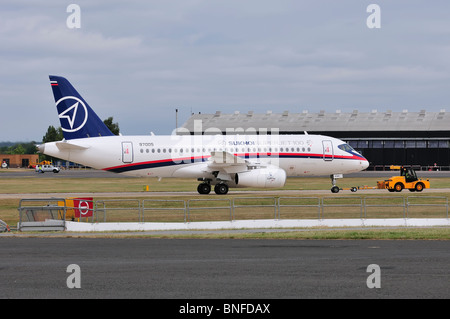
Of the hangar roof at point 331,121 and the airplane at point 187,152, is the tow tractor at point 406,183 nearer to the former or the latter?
the airplane at point 187,152

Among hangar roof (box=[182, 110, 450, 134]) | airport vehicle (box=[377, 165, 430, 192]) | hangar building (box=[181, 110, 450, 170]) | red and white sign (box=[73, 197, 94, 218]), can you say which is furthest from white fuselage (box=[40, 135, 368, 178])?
hangar roof (box=[182, 110, 450, 134])

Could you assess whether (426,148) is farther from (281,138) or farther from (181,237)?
(181,237)

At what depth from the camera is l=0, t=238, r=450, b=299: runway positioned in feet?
47.9

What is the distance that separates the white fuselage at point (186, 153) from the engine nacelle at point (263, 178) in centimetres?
252

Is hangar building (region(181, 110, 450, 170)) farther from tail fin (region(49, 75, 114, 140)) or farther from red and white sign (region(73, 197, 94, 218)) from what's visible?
red and white sign (region(73, 197, 94, 218))

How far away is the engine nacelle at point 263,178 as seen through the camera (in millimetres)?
46750

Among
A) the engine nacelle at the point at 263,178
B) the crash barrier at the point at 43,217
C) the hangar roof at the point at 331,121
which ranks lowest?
the crash barrier at the point at 43,217

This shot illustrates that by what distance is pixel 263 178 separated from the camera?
46812 mm

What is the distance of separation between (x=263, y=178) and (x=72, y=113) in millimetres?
13616

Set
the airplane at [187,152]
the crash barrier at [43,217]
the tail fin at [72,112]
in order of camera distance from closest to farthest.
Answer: the crash barrier at [43,217], the airplane at [187,152], the tail fin at [72,112]

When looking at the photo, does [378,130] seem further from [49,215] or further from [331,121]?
[49,215]

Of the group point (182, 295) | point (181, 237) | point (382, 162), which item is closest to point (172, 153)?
point (181, 237)

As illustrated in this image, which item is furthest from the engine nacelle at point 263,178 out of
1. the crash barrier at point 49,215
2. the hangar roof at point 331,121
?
the hangar roof at point 331,121

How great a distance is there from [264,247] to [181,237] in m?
5.28
